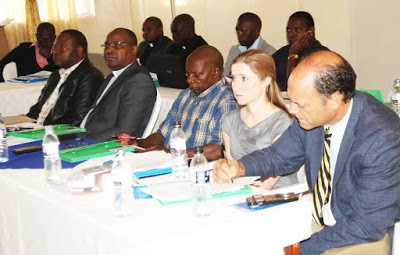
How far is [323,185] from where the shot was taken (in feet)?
8.39

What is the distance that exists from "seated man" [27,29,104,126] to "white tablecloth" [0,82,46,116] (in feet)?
4.03

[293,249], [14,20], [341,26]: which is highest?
[14,20]

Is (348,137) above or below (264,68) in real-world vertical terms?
below

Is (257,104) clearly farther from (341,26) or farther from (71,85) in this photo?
(341,26)

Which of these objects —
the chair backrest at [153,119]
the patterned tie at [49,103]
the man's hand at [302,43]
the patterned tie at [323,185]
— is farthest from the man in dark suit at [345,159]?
the man's hand at [302,43]

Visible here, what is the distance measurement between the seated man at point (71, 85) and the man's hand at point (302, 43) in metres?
1.85

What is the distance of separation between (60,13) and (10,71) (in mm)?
3229

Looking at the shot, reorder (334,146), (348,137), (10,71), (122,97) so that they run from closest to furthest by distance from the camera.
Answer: (348,137), (334,146), (122,97), (10,71)

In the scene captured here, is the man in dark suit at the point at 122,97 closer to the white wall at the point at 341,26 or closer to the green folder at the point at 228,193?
the green folder at the point at 228,193

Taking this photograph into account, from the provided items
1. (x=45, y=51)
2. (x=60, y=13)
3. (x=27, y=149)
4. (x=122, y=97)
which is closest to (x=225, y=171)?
(x=27, y=149)

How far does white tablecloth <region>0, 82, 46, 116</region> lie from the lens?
20.4 ft

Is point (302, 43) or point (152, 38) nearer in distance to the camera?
point (302, 43)

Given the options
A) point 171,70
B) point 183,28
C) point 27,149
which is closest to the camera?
point 27,149

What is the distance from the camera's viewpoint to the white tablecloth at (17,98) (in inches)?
244
